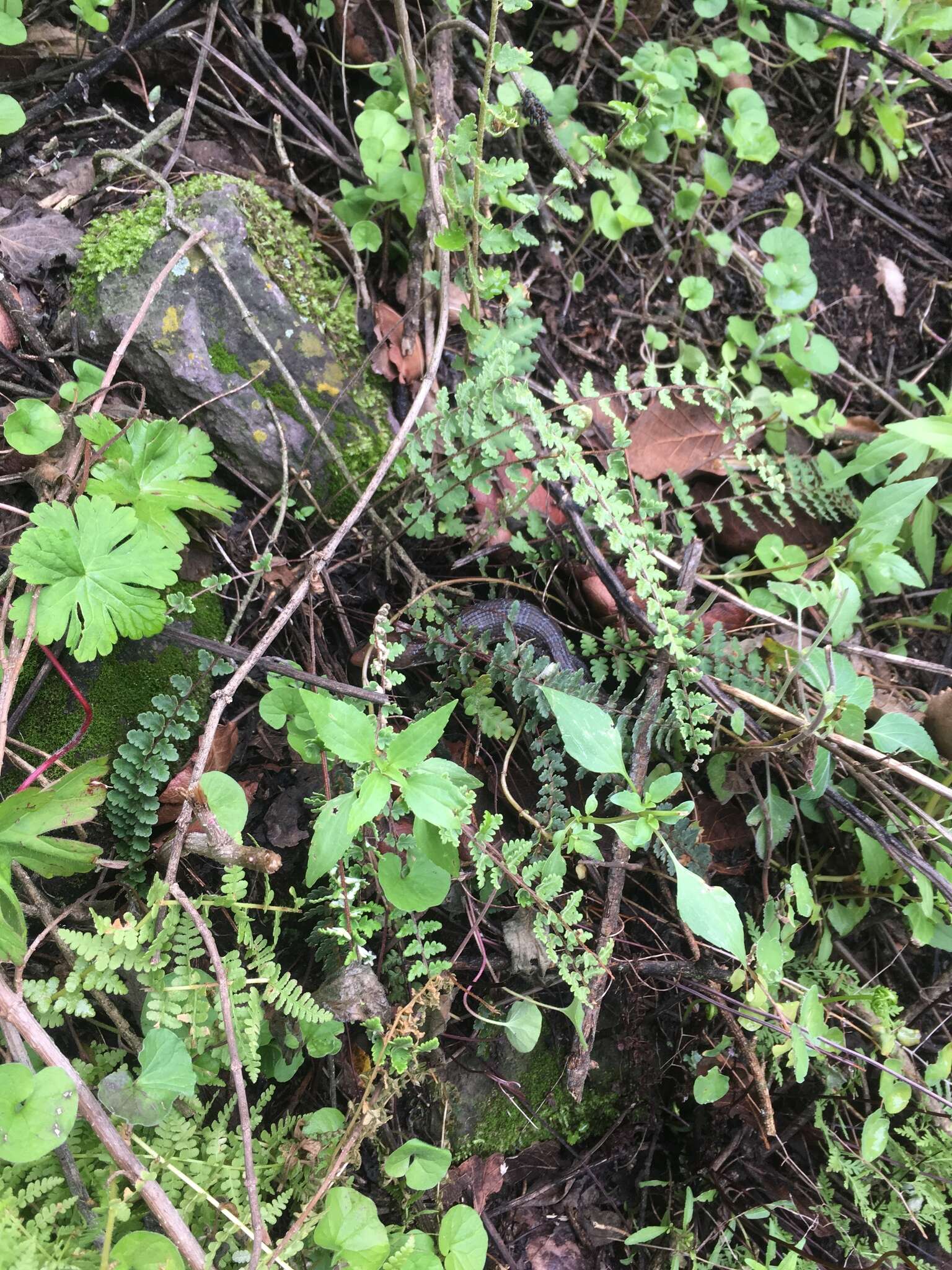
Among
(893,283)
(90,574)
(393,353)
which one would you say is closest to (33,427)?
(90,574)

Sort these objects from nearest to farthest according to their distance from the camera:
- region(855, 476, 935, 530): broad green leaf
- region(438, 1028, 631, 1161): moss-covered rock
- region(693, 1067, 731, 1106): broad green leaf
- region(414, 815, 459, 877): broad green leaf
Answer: region(414, 815, 459, 877): broad green leaf → region(693, 1067, 731, 1106): broad green leaf → region(438, 1028, 631, 1161): moss-covered rock → region(855, 476, 935, 530): broad green leaf

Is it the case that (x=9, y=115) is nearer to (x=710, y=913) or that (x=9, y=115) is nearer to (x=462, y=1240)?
(x=710, y=913)

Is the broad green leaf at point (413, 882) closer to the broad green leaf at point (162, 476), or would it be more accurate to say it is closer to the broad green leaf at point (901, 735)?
the broad green leaf at point (162, 476)

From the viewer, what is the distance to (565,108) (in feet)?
11.1

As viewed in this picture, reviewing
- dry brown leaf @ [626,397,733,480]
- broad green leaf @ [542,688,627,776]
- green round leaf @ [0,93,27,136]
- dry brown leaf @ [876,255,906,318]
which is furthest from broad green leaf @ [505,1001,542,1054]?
dry brown leaf @ [876,255,906,318]

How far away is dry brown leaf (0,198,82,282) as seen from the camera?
272 centimetres

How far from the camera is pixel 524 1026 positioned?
2441mm

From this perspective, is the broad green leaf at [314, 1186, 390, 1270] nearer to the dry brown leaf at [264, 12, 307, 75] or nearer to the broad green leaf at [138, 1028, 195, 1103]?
the broad green leaf at [138, 1028, 195, 1103]

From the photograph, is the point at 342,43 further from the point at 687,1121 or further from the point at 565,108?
the point at 687,1121

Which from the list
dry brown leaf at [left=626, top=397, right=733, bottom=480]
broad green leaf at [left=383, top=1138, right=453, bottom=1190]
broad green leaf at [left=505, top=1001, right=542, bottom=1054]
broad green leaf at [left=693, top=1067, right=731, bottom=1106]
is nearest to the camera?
broad green leaf at [left=383, top=1138, right=453, bottom=1190]

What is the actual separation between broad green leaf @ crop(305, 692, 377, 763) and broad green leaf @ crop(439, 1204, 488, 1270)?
4.45 ft

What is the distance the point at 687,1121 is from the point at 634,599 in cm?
186

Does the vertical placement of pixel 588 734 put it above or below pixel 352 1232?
above

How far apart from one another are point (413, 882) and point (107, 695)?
1.10 metres
